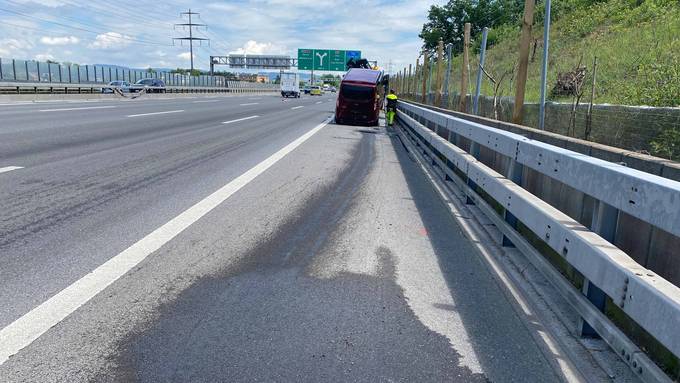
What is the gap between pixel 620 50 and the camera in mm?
16609

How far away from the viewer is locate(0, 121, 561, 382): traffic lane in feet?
8.78

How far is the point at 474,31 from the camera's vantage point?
74375 millimetres

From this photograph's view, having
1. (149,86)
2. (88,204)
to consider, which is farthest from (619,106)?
(149,86)

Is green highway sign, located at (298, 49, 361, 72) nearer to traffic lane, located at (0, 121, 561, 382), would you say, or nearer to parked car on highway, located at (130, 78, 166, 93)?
parked car on highway, located at (130, 78, 166, 93)

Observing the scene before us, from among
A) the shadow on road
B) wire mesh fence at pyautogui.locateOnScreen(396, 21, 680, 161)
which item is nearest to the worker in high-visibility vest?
wire mesh fence at pyautogui.locateOnScreen(396, 21, 680, 161)

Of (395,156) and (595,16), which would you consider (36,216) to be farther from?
(595,16)

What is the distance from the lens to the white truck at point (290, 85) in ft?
219

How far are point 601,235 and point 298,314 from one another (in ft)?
6.52

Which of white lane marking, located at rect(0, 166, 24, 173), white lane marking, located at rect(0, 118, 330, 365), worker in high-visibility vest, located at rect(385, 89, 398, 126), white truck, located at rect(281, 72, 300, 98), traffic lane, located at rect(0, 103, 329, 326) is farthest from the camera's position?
white truck, located at rect(281, 72, 300, 98)

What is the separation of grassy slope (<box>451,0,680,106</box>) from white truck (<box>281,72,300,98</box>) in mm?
34053

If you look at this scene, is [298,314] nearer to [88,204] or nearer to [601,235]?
[601,235]

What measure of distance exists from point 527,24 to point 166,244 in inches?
253

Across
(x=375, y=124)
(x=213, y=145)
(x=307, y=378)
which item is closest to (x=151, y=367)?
(x=307, y=378)

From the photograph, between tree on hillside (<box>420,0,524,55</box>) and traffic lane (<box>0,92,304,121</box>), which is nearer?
traffic lane (<box>0,92,304,121</box>)
